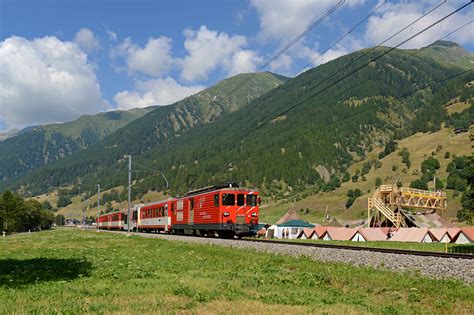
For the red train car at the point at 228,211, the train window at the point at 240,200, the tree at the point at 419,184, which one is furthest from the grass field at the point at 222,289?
the tree at the point at 419,184

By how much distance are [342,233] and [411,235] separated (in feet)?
21.5

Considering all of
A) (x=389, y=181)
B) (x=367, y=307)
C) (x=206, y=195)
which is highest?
(x=389, y=181)

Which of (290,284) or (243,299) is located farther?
(290,284)

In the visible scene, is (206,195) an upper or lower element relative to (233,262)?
upper

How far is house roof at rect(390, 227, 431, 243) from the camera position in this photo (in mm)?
41916

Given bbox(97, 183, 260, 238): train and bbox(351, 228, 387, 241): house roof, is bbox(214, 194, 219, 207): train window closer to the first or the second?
bbox(97, 183, 260, 238): train

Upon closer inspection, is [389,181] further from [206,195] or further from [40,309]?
[40,309]

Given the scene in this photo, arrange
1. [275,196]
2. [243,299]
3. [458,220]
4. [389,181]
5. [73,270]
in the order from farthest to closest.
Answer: [275,196]
[389,181]
[458,220]
[73,270]
[243,299]

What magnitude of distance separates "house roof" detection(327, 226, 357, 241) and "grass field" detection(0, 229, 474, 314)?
28.6 metres

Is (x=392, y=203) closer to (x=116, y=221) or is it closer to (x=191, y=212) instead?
(x=191, y=212)

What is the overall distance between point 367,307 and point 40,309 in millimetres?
6840

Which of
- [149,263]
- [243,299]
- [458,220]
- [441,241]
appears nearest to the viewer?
[243,299]

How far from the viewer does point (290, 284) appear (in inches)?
549

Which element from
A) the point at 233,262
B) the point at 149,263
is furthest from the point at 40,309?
A: the point at 233,262
